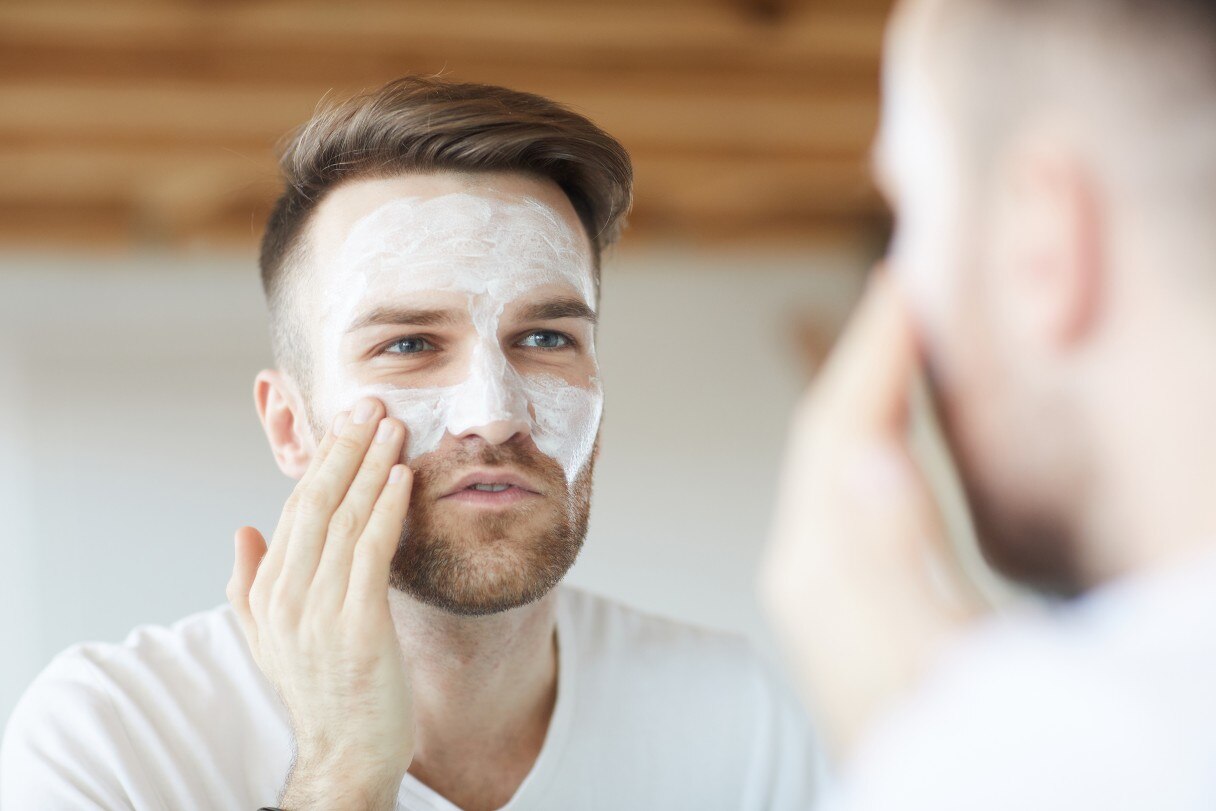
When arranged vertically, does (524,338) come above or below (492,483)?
above

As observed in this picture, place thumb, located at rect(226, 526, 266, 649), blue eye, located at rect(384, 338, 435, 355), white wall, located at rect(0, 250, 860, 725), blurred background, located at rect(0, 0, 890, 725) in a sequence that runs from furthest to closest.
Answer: white wall, located at rect(0, 250, 860, 725), blurred background, located at rect(0, 0, 890, 725), blue eye, located at rect(384, 338, 435, 355), thumb, located at rect(226, 526, 266, 649)

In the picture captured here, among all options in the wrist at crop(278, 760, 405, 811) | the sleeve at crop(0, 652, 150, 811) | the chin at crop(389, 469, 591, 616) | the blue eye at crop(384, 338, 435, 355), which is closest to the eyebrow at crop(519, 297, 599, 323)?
the blue eye at crop(384, 338, 435, 355)

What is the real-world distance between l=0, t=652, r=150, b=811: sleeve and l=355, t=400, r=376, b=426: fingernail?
0.40 meters

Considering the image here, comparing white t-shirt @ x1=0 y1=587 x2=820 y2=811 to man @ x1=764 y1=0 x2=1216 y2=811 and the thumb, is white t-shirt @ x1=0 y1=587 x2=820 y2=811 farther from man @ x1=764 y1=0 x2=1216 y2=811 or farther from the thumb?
man @ x1=764 y1=0 x2=1216 y2=811

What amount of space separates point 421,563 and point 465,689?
19cm

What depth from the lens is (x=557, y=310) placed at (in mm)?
1287

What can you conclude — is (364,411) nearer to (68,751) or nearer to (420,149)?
(420,149)

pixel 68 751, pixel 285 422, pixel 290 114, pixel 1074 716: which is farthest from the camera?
pixel 290 114

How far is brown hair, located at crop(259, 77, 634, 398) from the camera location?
1.28 m

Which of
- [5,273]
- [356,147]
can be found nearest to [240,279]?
[5,273]

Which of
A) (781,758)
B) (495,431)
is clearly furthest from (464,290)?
(781,758)

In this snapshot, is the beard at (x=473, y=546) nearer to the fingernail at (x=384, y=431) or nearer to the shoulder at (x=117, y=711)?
the fingernail at (x=384, y=431)

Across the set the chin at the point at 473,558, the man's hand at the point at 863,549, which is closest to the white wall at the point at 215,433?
the chin at the point at 473,558

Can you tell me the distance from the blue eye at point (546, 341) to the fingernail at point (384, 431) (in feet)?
0.60
